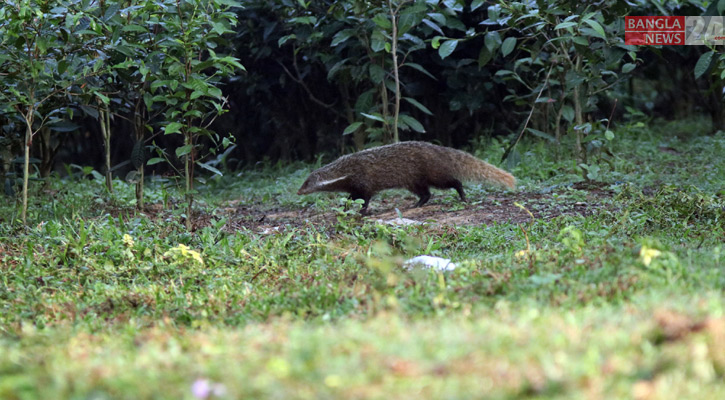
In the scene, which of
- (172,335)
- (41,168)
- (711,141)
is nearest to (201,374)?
(172,335)

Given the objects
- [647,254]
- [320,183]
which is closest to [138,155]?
[320,183]

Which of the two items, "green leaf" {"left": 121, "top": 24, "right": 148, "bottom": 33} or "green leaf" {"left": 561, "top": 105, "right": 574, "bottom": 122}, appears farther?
"green leaf" {"left": 561, "top": 105, "right": 574, "bottom": 122}

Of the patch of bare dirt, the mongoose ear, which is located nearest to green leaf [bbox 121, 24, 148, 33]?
the patch of bare dirt

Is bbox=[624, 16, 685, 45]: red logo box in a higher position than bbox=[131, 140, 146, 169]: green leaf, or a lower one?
higher

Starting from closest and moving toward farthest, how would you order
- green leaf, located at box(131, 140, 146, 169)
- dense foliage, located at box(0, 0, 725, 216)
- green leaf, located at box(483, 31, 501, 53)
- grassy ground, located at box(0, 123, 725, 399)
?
grassy ground, located at box(0, 123, 725, 399) < dense foliage, located at box(0, 0, 725, 216) < green leaf, located at box(131, 140, 146, 169) < green leaf, located at box(483, 31, 501, 53)

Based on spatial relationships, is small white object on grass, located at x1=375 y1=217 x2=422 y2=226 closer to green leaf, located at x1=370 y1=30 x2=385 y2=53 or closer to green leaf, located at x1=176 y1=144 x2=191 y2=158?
green leaf, located at x1=176 y1=144 x2=191 y2=158

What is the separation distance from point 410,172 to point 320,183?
935 mm

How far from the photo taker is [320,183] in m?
7.50

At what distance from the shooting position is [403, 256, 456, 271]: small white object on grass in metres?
4.20

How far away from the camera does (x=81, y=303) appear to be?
419cm

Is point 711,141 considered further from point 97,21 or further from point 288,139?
point 97,21

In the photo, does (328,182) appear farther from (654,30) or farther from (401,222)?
(654,30)

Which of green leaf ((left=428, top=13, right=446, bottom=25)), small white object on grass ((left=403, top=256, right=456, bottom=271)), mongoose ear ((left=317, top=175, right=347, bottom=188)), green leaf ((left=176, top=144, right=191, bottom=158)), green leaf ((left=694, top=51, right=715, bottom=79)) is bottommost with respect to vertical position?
mongoose ear ((left=317, top=175, right=347, bottom=188))

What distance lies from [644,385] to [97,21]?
476 centimetres
